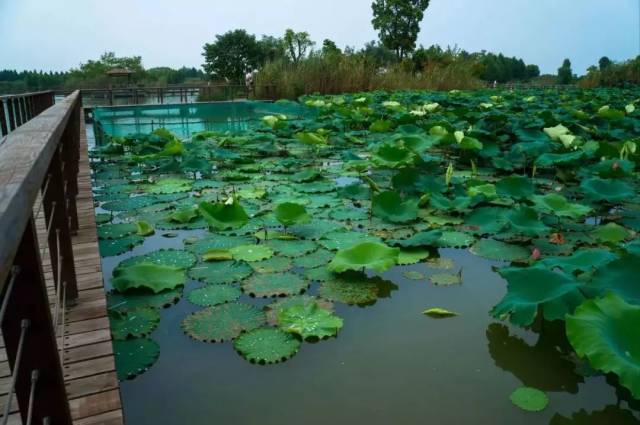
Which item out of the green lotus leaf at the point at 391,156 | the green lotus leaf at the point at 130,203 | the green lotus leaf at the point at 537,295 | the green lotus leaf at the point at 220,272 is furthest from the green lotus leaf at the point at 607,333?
the green lotus leaf at the point at 130,203

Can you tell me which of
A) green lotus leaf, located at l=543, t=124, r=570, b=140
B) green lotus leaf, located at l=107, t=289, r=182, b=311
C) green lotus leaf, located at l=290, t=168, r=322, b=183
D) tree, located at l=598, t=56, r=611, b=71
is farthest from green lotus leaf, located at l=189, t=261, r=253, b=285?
tree, located at l=598, t=56, r=611, b=71

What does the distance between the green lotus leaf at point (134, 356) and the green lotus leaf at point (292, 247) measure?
2.73 feet

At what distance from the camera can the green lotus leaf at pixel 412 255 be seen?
2.25m

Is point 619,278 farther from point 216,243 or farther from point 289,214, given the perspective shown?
point 216,243

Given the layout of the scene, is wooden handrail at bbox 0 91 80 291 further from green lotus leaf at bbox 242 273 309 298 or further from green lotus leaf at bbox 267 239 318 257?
green lotus leaf at bbox 267 239 318 257

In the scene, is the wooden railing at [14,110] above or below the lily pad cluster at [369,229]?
above

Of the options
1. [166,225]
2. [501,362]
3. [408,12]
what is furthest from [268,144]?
[408,12]

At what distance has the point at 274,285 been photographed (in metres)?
2.00

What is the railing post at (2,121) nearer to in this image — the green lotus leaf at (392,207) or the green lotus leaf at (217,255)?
the green lotus leaf at (217,255)

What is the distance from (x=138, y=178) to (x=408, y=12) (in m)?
26.5

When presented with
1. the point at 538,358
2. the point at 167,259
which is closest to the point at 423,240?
the point at 538,358

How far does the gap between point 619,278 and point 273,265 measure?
1.29m

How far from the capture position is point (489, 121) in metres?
5.11

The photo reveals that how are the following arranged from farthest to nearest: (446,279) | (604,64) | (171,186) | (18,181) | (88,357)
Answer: (604,64) → (171,186) → (446,279) → (88,357) → (18,181)
